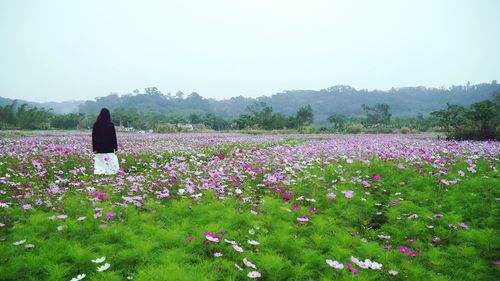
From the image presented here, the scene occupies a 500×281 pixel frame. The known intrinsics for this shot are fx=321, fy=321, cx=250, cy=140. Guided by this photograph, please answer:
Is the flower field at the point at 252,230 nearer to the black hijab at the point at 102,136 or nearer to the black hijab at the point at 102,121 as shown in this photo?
the black hijab at the point at 102,136

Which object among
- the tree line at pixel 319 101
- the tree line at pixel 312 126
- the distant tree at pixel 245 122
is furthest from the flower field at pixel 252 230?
the tree line at pixel 319 101

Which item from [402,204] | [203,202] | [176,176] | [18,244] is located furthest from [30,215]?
[402,204]

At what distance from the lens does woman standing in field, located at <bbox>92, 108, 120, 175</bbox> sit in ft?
27.9

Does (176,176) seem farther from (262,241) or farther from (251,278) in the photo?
(251,278)

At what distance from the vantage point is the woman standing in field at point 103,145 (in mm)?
8495

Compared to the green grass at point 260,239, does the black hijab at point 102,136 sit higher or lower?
higher

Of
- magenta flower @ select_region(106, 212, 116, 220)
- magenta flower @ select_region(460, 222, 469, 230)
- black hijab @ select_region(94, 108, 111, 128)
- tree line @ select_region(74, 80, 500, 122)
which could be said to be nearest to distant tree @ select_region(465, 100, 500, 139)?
magenta flower @ select_region(460, 222, 469, 230)

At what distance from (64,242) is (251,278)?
2.19 meters

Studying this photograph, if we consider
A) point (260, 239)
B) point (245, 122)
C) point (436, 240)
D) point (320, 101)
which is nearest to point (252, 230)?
point (260, 239)

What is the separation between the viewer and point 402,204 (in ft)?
18.1

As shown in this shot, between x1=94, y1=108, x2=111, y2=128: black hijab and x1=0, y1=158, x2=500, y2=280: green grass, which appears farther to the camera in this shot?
x1=94, y1=108, x2=111, y2=128: black hijab

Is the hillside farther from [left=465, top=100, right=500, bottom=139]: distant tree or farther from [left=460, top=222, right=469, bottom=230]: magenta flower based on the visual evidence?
[left=460, top=222, right=469, bottom=230]: magenta flower

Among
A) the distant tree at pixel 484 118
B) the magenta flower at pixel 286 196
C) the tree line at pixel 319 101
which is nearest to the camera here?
the magenta flower at pixel 286 196

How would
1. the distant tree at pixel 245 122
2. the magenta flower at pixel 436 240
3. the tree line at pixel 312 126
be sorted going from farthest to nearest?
the distant tree at pixel 245 122 < the tree line at pixel 312 126 < the magenta flower at pixel 436 240
